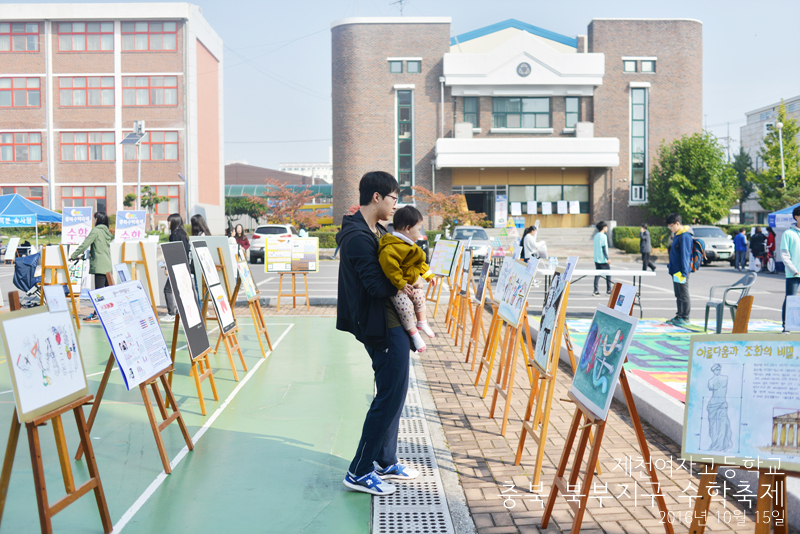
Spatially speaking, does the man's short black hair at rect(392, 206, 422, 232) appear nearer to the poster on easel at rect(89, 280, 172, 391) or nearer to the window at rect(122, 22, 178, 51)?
the poster on easel at rect(89, 280, 172, 391)

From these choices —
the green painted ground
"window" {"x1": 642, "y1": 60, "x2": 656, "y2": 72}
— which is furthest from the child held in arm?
"window" {"x1": 642, "y1": 60, "x2": 656, "y2": 72}

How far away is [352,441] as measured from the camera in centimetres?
498

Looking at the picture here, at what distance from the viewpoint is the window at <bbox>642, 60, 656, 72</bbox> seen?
125ft

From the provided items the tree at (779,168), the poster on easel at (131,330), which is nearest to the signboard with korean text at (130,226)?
the poster on easel at (131,330)

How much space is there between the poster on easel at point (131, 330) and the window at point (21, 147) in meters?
43.8

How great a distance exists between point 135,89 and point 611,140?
1225 inches

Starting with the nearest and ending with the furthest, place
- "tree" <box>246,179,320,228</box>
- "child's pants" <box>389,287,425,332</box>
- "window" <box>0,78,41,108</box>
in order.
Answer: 1. "child's pants" <box>389,287,425,332</box>
2. "tree" <box>246,179,320,228</box>
3. "window" <box>0,78,41,108</box>

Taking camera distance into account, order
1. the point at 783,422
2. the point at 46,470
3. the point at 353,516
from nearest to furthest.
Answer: the point at 783,422 < the point at 353,516 < the point at 46,470

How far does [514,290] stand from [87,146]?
42670 mm

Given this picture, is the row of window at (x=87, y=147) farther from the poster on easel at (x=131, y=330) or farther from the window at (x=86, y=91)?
the poster on easel at (x=131, y=330)

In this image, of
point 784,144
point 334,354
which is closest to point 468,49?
point 784,144

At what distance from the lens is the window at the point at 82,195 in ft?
135

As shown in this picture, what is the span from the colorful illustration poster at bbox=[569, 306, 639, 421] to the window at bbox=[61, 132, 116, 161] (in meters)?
43.2

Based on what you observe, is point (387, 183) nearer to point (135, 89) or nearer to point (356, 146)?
point (356, 146)
